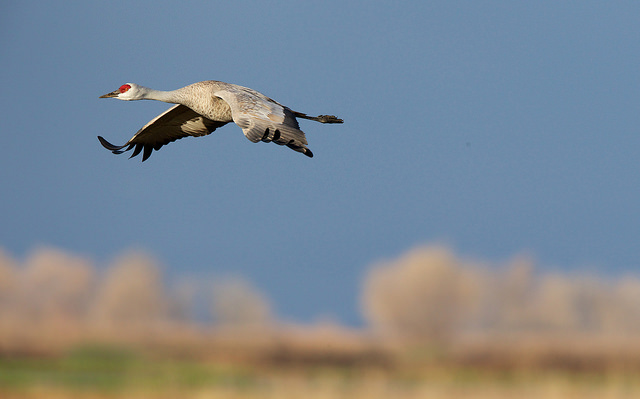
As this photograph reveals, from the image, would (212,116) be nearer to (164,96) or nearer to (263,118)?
(164,96)

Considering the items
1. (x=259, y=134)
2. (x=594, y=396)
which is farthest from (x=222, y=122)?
(x=594, y=396)

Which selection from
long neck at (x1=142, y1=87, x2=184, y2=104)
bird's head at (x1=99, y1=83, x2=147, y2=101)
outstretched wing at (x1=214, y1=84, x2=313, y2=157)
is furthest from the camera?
bird's head at (x1=99, y1=83, x2=147, y2=101)

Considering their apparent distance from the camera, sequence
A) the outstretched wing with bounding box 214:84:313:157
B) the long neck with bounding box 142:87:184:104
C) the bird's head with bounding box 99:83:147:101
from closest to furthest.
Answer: the outstretched wing with bounding box 214:84:313:157
the long neck with bounding box 142:87:184:104
the bird's head with bounding box 99:83:147:101

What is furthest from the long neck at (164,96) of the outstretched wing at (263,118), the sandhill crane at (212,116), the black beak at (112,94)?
the outstretched wing at (263,118)

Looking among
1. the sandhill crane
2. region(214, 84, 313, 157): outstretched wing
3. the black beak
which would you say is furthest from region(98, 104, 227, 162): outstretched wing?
region(214, 84, 313, 157): outstretched wing

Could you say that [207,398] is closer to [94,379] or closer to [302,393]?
[302,393]

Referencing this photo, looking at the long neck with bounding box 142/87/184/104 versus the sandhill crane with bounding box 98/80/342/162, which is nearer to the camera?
the sandhill crane with bounding box 98/80/342/162

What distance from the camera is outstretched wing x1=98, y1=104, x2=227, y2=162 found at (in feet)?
38.1

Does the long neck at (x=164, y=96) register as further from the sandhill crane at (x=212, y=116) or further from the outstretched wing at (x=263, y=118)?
the outstretched wing at (x=263, y=118)

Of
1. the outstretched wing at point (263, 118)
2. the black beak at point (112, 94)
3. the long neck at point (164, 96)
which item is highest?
the black beak at point (112, 94)

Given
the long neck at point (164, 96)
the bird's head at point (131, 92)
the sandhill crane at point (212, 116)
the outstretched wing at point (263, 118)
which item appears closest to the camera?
the outstretched wing at point (263, 118)

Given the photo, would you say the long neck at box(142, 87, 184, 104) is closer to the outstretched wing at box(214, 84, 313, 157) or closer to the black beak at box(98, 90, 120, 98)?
the black beak at box(98, 90, 120, 98)

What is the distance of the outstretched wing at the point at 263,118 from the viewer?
8.64 m

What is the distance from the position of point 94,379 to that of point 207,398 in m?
5.21
